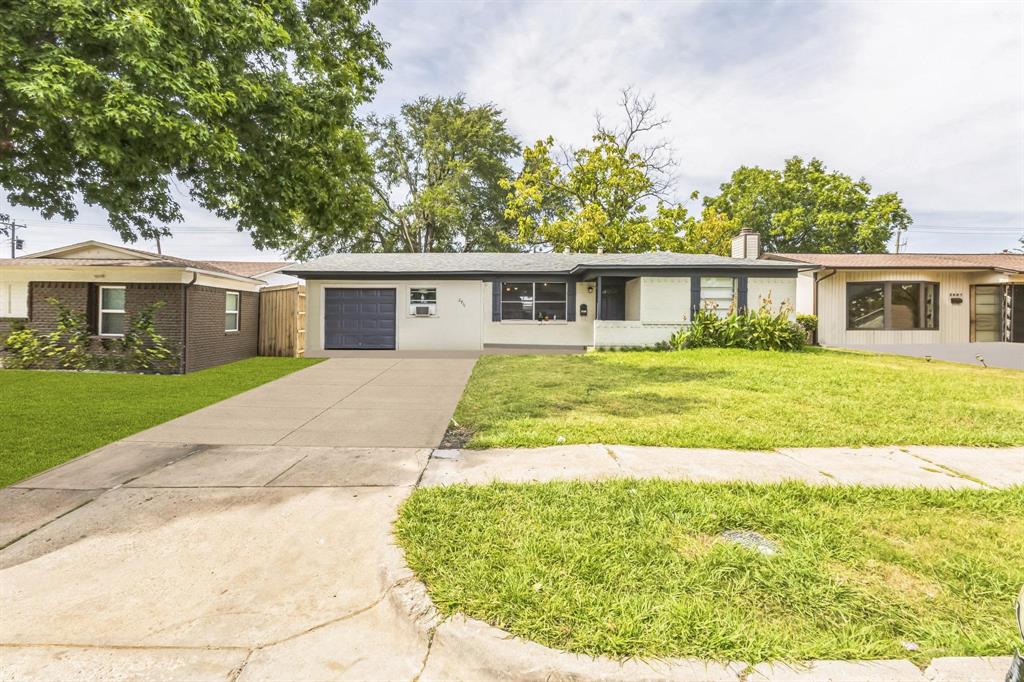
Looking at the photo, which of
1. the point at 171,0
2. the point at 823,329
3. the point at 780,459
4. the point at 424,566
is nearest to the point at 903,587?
the point at 780,459

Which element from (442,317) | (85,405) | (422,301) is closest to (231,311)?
(422,301)

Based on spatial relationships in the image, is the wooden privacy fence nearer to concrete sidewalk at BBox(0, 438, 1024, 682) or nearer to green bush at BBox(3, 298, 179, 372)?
green bush at BBox(3, 298, 179, 372)

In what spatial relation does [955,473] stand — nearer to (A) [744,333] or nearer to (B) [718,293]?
(A) [744,333]

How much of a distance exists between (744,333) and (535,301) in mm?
7475

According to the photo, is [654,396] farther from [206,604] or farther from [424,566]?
[206,604]

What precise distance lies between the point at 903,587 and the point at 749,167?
38904mm

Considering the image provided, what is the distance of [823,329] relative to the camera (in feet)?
60.6

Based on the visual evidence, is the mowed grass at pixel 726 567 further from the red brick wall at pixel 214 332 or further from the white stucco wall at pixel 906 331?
the white stucco wall at pixel 906 331

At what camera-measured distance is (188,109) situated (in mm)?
6836

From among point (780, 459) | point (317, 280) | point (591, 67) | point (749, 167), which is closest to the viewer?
point (780, 459)

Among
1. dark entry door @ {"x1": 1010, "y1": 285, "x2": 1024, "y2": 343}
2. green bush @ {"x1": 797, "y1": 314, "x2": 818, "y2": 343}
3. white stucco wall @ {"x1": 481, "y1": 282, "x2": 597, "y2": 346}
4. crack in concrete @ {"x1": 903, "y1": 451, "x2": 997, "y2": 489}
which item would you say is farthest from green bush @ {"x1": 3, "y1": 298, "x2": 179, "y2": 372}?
dark entry door @ {"x1": 1010, "y1": 285, "x2": 1024, "y2": 343}

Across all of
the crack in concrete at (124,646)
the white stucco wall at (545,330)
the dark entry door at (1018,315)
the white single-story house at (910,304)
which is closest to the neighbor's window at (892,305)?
the white single-story house at (910,304)

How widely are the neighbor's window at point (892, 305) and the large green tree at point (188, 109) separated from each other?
19.3m

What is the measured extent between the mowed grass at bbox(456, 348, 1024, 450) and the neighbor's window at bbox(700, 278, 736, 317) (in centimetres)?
437
